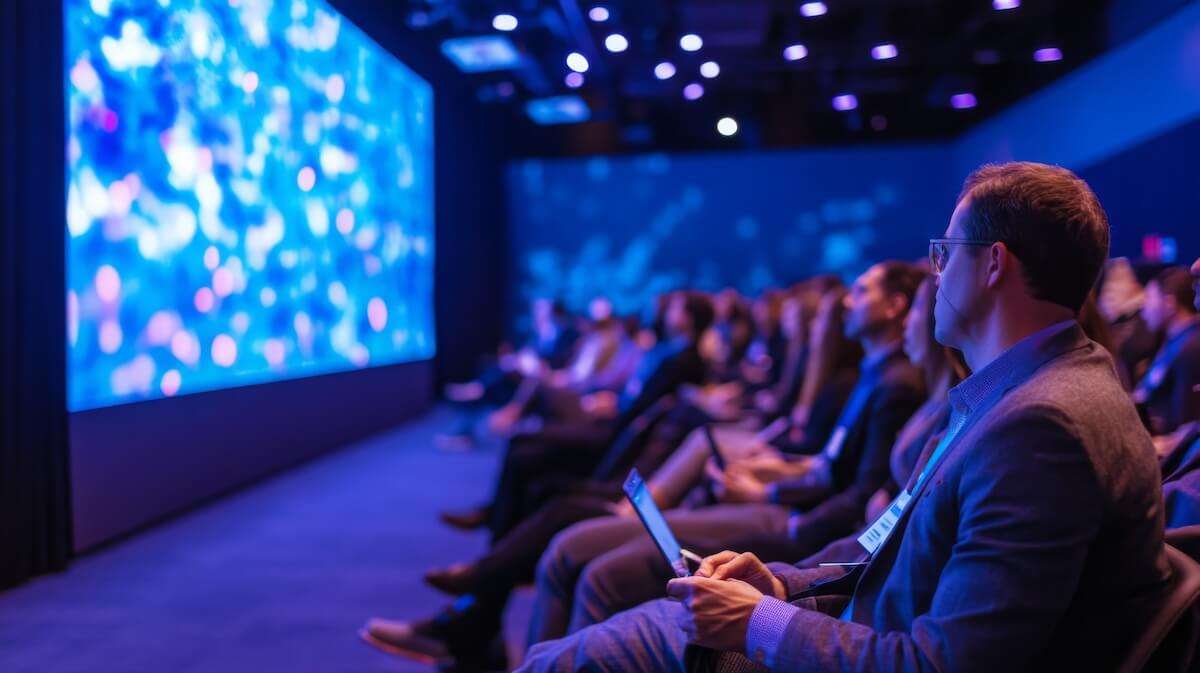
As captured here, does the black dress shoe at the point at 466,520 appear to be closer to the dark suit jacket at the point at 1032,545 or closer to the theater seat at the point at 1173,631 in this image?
the dark suit jacket at the point at 1032,545

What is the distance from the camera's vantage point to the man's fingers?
131cm

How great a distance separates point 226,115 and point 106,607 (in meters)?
2.77

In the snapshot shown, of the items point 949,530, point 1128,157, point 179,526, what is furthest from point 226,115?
point 1128,157

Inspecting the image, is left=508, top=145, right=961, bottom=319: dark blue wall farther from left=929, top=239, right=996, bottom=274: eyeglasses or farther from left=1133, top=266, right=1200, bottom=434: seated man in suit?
left=929, top=239, right=996, bottom=274: eyeglasses

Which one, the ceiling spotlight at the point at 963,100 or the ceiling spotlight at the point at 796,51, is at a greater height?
the ceiling spotlight at the point at 796,51

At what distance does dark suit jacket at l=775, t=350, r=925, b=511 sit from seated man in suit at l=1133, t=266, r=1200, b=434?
741 mm

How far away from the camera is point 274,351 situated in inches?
210

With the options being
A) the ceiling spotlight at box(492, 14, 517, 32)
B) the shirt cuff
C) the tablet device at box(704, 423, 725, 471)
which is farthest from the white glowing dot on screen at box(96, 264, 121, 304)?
the ceiling spotlight at box(492, 14, 517, 32)

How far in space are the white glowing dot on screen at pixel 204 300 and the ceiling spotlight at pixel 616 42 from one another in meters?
4.42

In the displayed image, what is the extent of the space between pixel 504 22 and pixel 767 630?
22.1 feet

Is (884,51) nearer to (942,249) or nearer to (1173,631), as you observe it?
(942,249)

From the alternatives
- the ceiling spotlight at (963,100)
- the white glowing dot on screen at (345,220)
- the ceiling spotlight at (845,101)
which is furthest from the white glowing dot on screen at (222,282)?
the ceiling spotlight at (963,100)

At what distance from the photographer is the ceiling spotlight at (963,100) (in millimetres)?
9227

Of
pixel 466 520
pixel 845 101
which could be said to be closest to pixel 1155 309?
pixel 466 520
